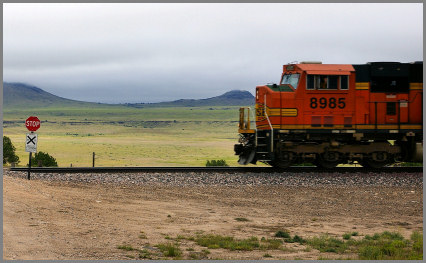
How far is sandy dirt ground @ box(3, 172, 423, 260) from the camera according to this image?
10.7 m

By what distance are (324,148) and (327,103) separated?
182 centimetres

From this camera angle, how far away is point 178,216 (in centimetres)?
1412

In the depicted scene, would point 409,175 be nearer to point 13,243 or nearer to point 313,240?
point 313,240

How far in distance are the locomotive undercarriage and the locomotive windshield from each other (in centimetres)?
207

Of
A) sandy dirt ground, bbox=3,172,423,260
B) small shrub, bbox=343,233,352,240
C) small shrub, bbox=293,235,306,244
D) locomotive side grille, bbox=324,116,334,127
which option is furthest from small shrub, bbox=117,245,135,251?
locomotive side grille, bbox=324,116,334,127

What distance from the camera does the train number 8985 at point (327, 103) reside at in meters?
21.0

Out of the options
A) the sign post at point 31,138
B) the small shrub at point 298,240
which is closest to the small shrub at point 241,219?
the small shrub at point 298,240

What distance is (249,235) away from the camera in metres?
12.3

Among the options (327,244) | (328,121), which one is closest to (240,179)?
(328,121)

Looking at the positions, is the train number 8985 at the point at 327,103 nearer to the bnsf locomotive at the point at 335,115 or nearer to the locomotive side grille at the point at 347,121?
the bnsf locomotive at the point at 335,115

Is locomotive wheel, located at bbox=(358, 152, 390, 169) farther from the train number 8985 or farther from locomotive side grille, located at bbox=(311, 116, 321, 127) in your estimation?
locomotive side grille, located at bbox=(311, 116, 321, 127)

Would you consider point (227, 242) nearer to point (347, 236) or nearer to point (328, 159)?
point (347, 236)

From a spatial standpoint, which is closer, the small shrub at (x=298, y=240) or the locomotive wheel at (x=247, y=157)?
the small shrub at (x=298, y=240)

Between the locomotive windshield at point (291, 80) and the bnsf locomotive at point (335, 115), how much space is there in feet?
0.15
